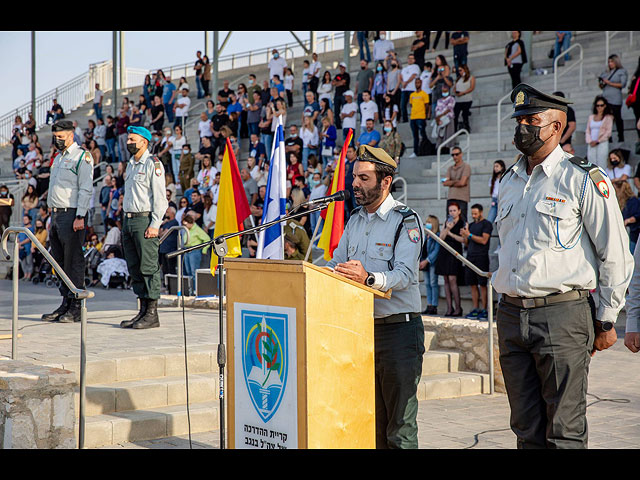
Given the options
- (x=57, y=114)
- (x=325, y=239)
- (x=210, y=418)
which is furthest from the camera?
(x=57, y=114)

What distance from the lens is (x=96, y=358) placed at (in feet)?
21.6

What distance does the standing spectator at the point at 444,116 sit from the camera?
15867mm

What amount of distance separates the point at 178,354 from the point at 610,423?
3.78 meters

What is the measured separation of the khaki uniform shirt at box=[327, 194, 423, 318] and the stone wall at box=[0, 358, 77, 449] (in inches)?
74.3

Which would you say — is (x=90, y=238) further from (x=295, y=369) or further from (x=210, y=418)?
(x=295, y=369)

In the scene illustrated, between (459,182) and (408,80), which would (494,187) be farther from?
(408,80)

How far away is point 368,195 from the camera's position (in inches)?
182

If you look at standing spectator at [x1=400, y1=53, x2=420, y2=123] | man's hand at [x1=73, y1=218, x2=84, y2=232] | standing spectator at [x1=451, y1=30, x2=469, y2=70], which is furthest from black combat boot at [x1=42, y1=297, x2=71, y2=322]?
standing spectator at [x1=451, y1=30, x2=469, y2=70]

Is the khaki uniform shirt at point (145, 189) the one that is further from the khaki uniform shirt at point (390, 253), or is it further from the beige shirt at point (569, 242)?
the beige shirt at point (569, 242)

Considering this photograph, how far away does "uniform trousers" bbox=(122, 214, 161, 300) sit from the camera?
842 cm

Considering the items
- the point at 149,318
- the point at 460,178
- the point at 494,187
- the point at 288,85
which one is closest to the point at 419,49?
the point at 460,178

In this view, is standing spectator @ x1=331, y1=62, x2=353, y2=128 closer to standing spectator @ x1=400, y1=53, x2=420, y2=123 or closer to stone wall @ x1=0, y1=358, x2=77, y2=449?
standing spectator @ x1=400, y1=53, x2=420, y2=123

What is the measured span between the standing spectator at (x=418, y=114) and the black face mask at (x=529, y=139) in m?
12.1
